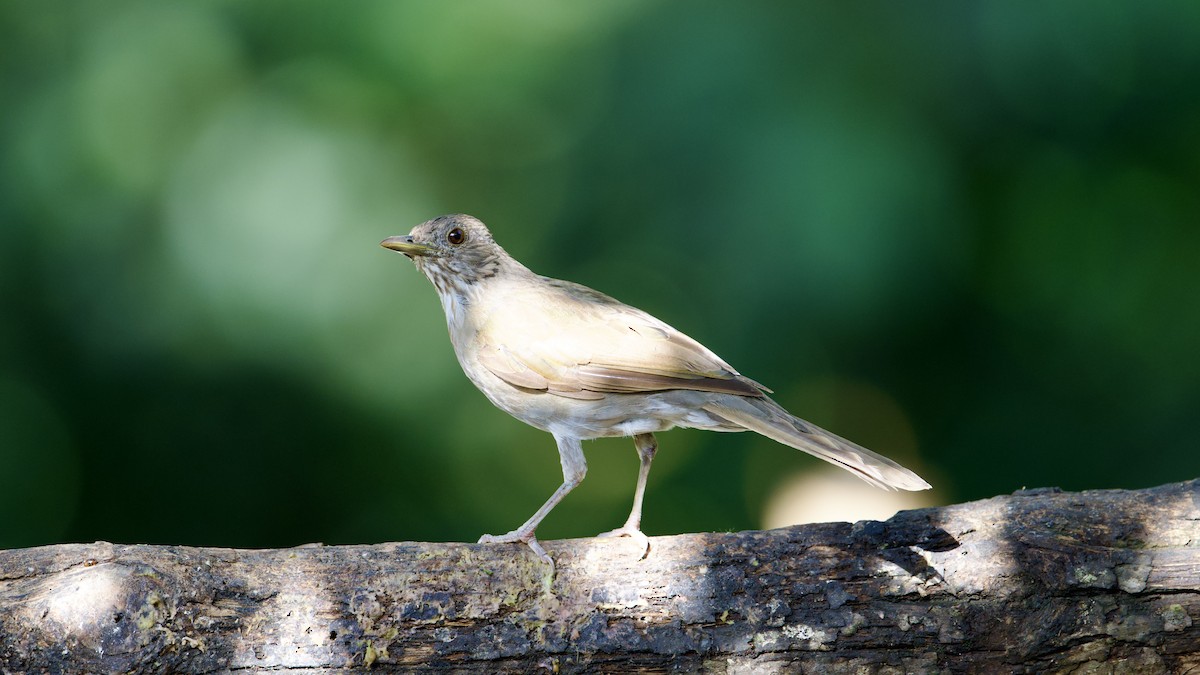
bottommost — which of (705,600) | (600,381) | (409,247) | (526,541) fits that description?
(705,600)

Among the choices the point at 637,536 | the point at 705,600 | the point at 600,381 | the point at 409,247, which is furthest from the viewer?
the point at 409,247

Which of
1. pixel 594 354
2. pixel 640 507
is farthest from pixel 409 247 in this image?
pixel 640 507

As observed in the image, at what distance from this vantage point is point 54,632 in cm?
296

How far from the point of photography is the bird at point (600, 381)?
3736 mm

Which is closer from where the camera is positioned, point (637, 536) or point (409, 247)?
point (637, 536)

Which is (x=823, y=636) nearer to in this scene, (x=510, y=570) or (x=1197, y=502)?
(x=510, y=570)

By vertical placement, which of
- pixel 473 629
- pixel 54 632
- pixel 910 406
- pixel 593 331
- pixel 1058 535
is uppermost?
pixel 910 406

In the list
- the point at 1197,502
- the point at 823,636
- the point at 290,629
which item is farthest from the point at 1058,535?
the point at 290,629

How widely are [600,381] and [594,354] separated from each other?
12 centimetres

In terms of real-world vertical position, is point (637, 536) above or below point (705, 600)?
above

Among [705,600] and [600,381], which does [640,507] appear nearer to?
[600,381]

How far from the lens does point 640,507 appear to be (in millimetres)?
3992

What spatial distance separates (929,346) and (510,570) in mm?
3575

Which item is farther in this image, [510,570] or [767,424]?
[767,424]
